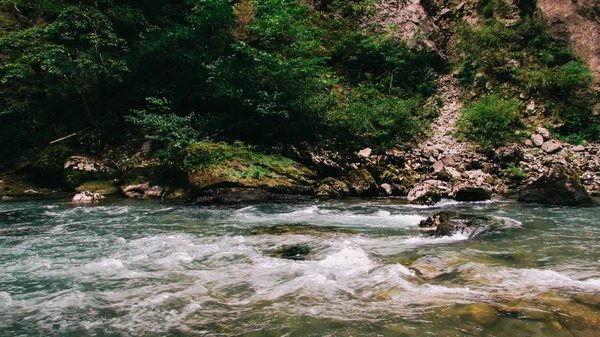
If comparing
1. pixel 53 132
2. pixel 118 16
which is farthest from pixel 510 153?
pixel 53 132

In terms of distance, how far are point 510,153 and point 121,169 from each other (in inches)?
577

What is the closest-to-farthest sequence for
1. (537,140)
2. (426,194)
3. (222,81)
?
(426,194), (222,81), (537,140)

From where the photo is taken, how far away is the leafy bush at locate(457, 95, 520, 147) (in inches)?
573

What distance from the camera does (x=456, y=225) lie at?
6.48 metres

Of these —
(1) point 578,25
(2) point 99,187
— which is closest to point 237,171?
(2) point 99,187

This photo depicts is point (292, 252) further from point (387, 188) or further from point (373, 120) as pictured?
point (373, 120)

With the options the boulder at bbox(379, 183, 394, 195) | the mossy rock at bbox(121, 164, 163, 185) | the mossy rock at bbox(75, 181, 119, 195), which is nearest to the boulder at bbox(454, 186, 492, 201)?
the boulder at bbox(379, 183, 394, 195)

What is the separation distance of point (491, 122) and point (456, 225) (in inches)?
395

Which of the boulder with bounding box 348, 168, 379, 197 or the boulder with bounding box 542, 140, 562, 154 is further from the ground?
the boulder with bounding box 542, 140, 562, 154

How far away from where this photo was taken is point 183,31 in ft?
45.8

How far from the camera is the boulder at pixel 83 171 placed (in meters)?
13.5

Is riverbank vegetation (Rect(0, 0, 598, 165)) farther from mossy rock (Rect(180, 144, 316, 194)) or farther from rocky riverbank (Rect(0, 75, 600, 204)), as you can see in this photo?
mossy rock (Rect(180, 144, 316, 194))

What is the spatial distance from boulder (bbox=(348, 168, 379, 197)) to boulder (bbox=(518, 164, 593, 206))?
4.20 m

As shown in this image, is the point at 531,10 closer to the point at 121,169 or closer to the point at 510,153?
the point at 510,153
